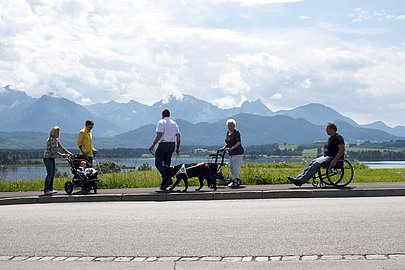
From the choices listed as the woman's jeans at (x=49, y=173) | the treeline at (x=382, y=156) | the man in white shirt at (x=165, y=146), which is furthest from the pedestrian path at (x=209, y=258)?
the treeline at (x=382, y=156)

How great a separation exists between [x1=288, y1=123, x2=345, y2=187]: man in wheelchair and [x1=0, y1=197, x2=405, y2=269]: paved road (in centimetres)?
284

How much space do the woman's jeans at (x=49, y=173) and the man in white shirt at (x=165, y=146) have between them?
2.82 m

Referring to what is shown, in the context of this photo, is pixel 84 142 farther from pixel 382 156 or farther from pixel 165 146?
pixel 382 156

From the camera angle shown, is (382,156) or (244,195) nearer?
(244,195)

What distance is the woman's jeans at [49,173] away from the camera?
17266mm

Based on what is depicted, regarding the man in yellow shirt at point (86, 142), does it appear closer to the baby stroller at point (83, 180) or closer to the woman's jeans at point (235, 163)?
the baby stroller at point (83, 180)

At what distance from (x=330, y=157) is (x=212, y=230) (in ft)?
25.3

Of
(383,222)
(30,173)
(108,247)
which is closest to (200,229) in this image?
(108,247)

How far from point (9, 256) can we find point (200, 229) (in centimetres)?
297

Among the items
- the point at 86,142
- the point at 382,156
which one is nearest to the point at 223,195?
the point at 86,142

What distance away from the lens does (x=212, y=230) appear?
10.3 m

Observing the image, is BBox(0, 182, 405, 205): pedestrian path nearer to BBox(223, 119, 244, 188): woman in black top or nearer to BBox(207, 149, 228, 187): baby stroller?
BBox(207, 149, 228, 187): baby stroller

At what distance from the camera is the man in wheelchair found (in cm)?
1705

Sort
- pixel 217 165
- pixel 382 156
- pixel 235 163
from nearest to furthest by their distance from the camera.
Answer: pixel 217 165 → pixel 235 163 → pixel 382 156
